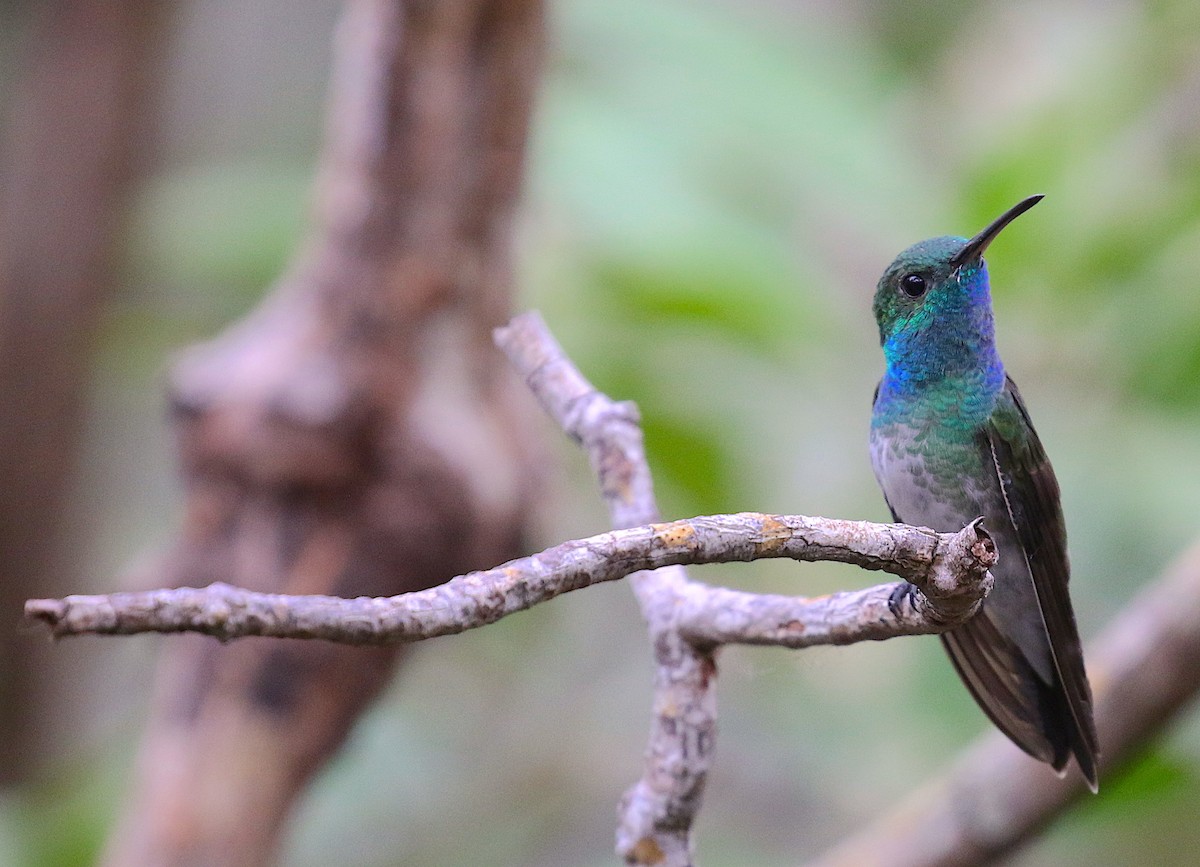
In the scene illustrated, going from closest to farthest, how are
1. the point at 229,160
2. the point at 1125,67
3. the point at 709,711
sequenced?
the point at 709,711
the point at 1125,67
the point at 229,160

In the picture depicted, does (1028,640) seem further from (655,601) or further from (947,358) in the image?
(655,601)

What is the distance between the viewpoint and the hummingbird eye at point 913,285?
192cm

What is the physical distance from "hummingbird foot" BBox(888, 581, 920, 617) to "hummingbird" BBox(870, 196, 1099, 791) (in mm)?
360

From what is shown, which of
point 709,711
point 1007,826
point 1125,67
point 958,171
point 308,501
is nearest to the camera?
point 709,711

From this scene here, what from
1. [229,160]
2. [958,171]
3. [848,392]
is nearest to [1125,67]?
[958,171]

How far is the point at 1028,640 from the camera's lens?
5.77 feet

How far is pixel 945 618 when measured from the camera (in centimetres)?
125

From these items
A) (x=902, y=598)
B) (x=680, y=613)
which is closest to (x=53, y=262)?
(x=680, y=613)

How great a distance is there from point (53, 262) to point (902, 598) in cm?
289

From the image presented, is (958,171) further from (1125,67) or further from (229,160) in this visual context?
(229,160)

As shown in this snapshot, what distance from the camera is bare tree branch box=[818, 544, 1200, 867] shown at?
6.96 feet

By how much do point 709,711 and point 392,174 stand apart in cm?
122

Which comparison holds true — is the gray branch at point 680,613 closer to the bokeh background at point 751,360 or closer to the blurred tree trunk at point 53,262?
the bokeh background at point 751,360

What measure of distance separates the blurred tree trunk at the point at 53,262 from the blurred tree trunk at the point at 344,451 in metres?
1.33
